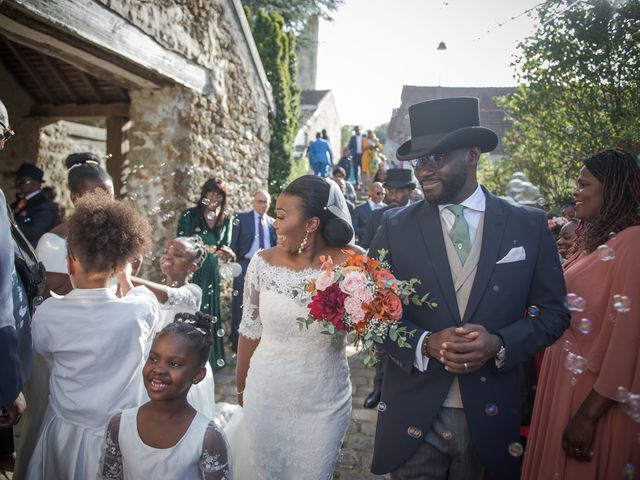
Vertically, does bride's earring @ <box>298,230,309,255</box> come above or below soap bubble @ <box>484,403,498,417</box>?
above

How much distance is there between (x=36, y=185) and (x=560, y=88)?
7.89 m

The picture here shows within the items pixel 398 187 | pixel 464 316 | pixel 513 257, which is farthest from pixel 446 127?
pixel 398 187

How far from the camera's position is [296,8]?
67.4 feet

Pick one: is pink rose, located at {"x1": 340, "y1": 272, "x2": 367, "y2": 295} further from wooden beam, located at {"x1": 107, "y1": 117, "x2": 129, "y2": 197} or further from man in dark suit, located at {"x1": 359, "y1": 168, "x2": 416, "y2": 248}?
wooden beam, located at {"x1": 107, "y1": 117, "x2": 129, "y2": 197}

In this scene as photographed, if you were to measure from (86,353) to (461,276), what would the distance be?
203 centimetres

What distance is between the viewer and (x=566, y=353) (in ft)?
8.63

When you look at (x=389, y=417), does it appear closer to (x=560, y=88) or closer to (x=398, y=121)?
(x=560, y=88)

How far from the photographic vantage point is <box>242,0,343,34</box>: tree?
19578 mm

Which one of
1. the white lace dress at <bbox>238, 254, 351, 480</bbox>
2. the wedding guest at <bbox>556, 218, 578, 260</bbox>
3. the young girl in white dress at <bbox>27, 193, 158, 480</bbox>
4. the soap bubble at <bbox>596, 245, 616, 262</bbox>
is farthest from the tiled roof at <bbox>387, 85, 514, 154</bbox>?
the young girl in white dress at <bbox>27, 193, 158, 480</bbox>

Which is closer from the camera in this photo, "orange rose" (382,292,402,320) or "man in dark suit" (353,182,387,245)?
"orange rose" (382,292,402,320)

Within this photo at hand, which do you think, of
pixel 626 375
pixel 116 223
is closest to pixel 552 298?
pixel 626 375

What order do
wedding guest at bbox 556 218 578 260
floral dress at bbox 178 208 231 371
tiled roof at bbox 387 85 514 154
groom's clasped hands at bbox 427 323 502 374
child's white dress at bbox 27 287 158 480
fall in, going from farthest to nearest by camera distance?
1. tiled roof at bbox 387 85 514 154
2. floral dress at bbox 178 208 231 371
3. wedding guest at bbox 556 218 578 260
4. child's white dress at bbox 27 287 158 480
5. groom's clasped hands at bbox 427 323 502 374

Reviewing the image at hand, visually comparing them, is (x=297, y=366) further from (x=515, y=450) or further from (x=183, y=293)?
(x=515, y=450)

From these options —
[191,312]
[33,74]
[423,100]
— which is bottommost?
[191,312]
